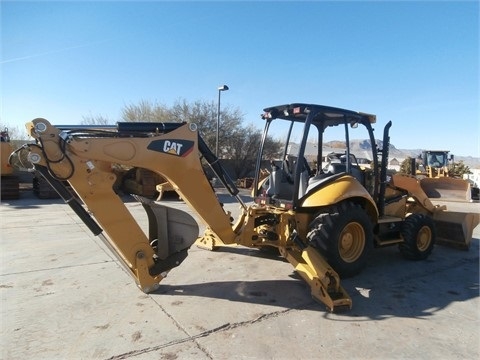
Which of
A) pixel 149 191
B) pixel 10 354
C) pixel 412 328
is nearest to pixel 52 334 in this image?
pixel 10 354

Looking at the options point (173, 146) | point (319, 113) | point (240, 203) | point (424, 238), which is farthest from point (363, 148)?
point (173, 146)

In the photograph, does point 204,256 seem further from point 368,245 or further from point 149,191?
point 149,191

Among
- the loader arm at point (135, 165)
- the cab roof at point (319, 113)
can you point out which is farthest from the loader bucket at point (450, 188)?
the loader arm at point (135, 165)

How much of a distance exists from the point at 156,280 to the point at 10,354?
1.62m

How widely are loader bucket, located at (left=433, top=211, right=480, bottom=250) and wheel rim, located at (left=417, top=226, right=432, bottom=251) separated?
124 centimetres

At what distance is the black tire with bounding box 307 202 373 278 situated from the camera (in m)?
5.16

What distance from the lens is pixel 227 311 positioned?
4098 mm

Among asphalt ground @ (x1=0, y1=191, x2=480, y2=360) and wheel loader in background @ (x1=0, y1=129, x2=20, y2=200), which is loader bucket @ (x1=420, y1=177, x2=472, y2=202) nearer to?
asphalt ground @ (x1=0, y1=191, x2=480, y2=360)

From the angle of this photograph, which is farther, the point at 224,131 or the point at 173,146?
the point at 224,131

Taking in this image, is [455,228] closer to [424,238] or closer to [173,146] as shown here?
[424,238]

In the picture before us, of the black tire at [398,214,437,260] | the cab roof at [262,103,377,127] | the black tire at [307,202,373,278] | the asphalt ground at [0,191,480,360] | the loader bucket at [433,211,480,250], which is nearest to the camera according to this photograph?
the asphalt ground at [0,191,480,360]

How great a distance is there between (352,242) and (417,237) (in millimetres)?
1598

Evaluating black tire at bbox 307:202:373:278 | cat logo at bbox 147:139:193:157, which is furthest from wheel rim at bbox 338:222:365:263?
cat logo at bbox 147:139:193:157

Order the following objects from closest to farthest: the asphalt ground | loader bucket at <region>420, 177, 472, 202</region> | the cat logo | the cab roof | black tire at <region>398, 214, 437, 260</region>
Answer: the asphalt ground, the cat logo, the cab roof, black tire at <region>398, 214, 437, 260</region>, loader bucket at <region>420, 177, 472, 202</region>
